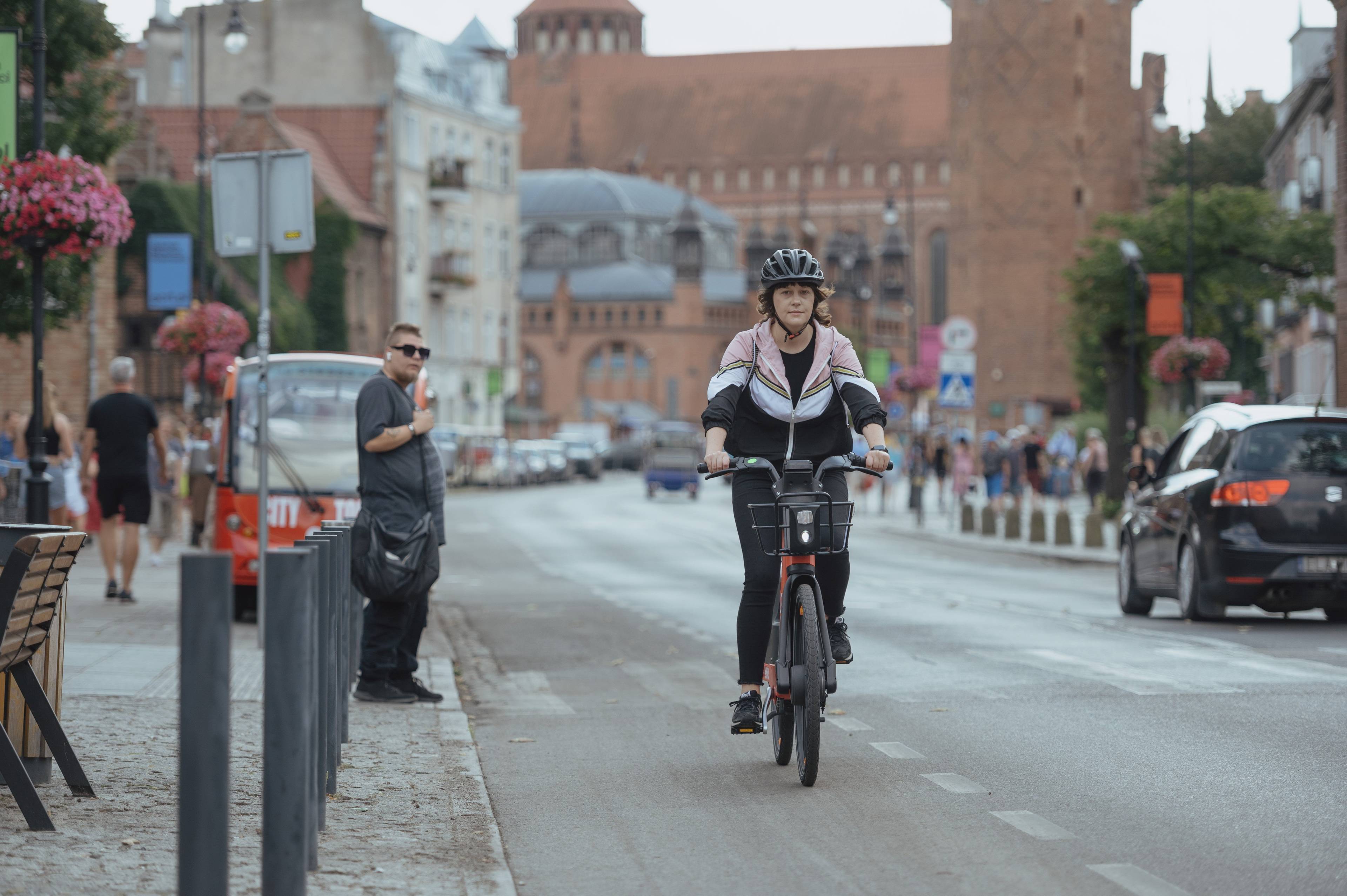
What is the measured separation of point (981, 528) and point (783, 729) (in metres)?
28.7

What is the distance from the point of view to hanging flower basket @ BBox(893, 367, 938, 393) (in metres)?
54.5

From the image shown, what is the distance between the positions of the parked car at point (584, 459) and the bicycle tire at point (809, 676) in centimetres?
7542

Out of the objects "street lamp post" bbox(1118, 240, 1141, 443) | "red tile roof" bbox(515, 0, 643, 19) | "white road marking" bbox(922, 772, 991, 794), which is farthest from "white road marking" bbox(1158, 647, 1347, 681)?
"red tile roof" bbox(515, 0, 643, 19)

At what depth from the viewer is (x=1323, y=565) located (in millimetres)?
14562

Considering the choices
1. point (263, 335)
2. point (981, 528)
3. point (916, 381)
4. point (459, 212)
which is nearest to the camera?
point (263, 335)

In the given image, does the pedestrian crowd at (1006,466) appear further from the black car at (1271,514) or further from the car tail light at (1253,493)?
the car tail light at (1253,493)

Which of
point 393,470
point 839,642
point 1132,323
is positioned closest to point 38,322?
point 393,470

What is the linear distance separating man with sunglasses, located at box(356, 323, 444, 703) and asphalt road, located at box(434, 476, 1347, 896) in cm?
53

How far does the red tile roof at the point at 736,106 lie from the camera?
5502 inches

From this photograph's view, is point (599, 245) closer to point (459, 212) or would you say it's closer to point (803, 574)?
point (459, 212)

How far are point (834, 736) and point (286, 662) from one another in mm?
4459

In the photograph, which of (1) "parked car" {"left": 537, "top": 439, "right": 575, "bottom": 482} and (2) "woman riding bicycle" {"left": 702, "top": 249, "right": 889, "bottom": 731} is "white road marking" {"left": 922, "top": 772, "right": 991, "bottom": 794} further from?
(1) "parked car" {"left": 537, "top": 439, "right": 575, "bottom": 482}

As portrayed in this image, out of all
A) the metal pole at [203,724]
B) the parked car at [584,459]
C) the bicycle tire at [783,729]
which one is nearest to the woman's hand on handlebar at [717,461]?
the bicycle tire at [783,729]

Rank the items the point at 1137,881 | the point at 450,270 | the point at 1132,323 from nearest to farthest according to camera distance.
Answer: the point at 1137,881
the point at 1132,323
the point at 450,270
